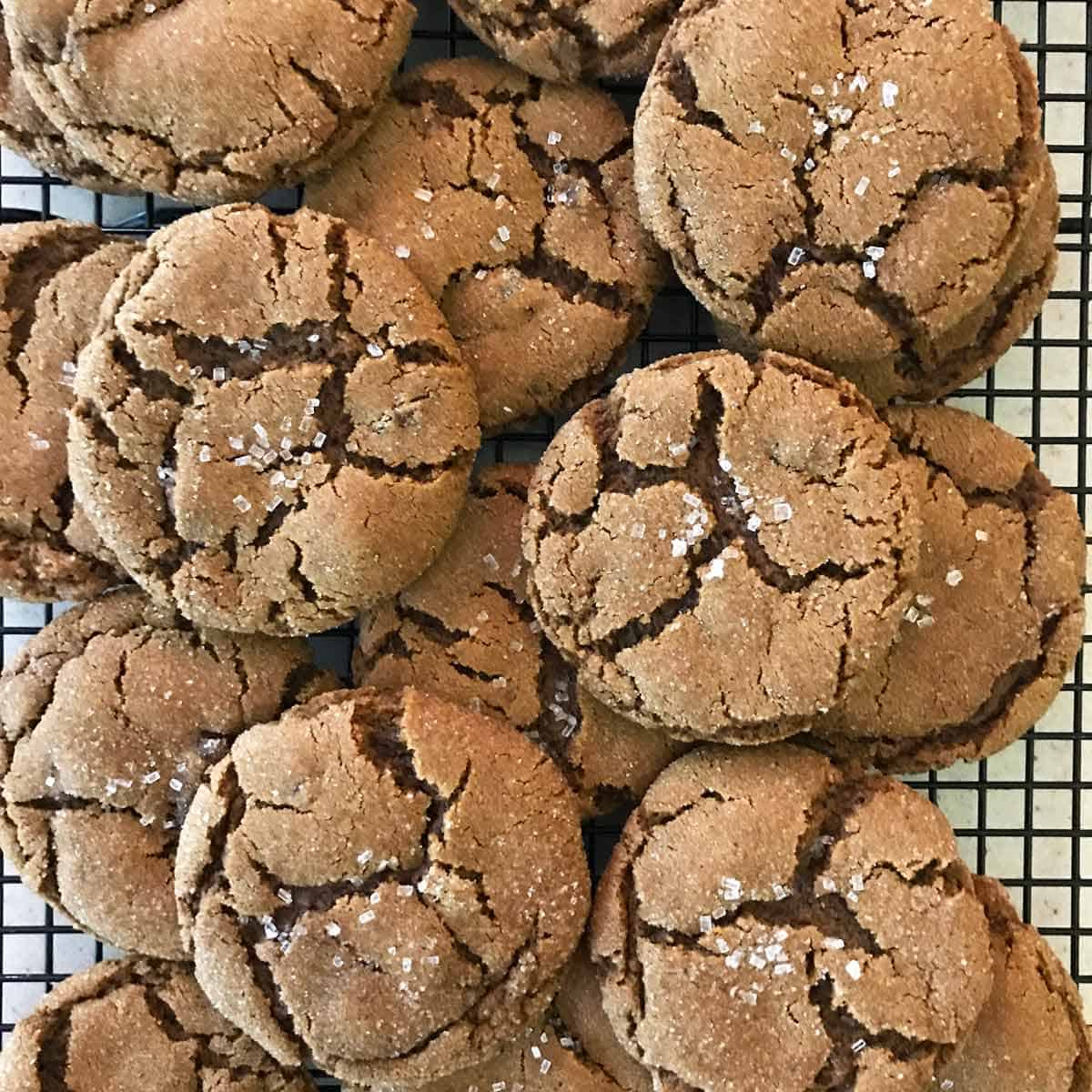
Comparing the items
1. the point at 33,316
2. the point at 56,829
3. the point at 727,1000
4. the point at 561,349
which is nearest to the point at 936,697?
the point at 727,1000

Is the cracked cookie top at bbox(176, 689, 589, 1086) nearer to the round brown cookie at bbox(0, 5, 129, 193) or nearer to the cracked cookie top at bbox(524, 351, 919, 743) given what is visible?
the cracked cookie top at bbox(524, 351, 919, 743)

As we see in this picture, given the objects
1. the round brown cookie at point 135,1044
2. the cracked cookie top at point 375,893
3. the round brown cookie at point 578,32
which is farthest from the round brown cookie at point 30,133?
the round brown cookie at point 135,1044

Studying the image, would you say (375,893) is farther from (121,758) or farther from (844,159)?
(844,159)

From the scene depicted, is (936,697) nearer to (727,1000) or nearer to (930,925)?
(930,925)

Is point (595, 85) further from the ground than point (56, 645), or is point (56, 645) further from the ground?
point (595, 85)

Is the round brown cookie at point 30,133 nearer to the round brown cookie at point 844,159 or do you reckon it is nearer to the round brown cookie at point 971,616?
the round brown cookie at point 844,159
